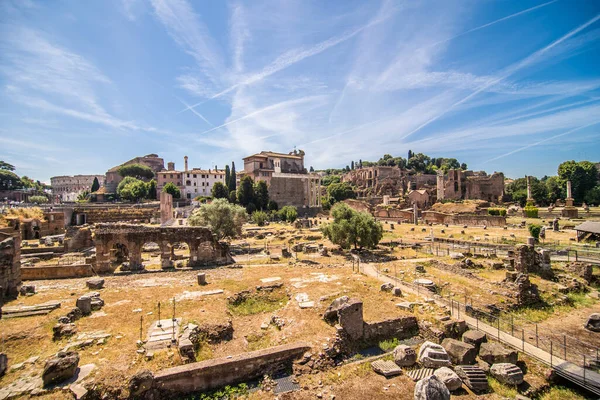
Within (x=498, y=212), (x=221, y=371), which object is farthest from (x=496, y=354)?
(x=498, y=212)

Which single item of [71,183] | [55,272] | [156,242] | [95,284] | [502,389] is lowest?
[502,389]

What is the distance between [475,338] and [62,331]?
15234 millimetres

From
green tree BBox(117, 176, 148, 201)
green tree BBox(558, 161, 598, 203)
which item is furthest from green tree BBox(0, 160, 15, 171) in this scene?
green tree BBox(558, 161, 598, 203)

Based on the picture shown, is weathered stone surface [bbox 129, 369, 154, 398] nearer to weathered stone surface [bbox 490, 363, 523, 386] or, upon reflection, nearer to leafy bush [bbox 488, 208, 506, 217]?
weathered stone surface [bbox 490, 363, 523, 386]

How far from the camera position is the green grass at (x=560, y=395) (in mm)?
8883

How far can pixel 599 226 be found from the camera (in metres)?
26.9

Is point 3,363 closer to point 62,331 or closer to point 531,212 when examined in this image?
point 62,331

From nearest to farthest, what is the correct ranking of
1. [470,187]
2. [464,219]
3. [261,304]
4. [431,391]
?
[431,391] < [261,304] < [464,219] < [470,187]

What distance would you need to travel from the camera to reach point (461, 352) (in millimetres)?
10094

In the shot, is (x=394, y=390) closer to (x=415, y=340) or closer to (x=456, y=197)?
(x=415, y=340)

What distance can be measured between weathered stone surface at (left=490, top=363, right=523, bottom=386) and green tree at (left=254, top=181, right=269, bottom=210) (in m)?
55.7

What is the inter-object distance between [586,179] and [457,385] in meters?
81.0

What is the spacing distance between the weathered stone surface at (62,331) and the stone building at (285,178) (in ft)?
193

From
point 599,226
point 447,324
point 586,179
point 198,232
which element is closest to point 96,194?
point 198,232
